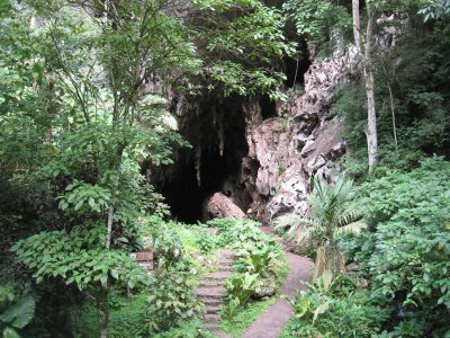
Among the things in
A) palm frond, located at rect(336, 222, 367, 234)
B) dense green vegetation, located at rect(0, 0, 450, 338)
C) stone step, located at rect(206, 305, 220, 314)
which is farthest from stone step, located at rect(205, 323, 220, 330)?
palm frond, located at rect(336, 222, 367, 234)

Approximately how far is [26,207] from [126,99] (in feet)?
5.35

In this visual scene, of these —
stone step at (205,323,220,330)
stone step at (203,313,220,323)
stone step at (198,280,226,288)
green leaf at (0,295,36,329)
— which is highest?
green leaf at (0,295,36,329)

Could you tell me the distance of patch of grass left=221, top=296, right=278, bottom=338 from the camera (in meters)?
6.02

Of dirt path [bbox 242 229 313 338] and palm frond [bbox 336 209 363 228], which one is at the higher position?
palm frond [bbox 336 209 363 228]

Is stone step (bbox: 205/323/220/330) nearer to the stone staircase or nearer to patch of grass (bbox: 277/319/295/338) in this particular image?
the stone staircase

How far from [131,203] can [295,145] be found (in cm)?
980

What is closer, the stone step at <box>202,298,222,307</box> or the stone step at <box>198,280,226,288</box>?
the stone step at <box>202,298,222,307</box>

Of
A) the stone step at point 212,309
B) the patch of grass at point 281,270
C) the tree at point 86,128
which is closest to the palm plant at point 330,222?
the patch of grass at point 281,270

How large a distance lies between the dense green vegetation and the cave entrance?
9.98 meters

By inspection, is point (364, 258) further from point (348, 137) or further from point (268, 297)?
point (348, 137)

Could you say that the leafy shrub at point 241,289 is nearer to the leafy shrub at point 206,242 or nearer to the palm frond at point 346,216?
the leafy shrub at point 206,242

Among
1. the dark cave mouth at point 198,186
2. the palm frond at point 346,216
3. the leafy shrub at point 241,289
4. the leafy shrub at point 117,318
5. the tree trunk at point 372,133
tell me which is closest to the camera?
the leafy shrub at point 117,318

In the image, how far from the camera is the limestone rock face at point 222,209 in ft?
48.0

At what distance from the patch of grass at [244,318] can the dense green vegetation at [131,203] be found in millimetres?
A: 22
